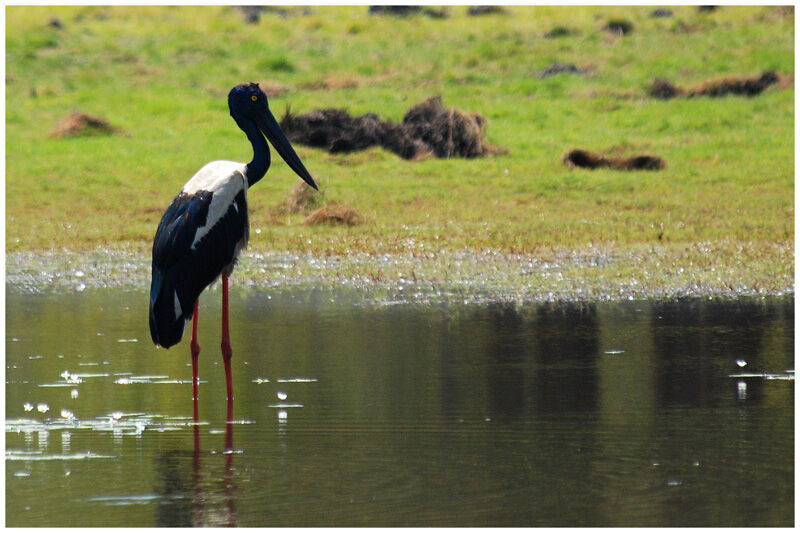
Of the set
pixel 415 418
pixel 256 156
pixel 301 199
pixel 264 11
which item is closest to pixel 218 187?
pixel 256 156

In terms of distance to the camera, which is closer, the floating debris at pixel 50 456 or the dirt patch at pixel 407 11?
the floating debris at pixel 50 456

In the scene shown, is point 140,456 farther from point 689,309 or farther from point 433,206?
point 433,206

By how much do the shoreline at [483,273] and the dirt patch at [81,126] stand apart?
5.45 meters

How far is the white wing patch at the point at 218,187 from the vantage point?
7128mm

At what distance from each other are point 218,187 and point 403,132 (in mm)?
10286

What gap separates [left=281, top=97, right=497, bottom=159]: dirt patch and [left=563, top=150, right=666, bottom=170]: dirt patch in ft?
3.76

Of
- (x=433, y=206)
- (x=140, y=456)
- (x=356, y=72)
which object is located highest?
(x=356, y=72)

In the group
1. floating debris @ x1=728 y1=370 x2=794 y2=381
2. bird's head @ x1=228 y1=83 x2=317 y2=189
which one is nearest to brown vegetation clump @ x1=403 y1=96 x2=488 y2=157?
bird's head @ x1=228 y1=83 x2=317 y2=189

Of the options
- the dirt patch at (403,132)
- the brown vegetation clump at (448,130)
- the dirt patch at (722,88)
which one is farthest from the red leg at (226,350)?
the dirt patch at (722,88)

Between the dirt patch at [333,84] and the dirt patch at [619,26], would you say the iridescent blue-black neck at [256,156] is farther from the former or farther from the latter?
the dirt patch at [619,26]

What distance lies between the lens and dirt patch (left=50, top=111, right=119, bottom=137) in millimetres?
17906

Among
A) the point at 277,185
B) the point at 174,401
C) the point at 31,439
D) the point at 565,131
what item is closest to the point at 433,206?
the point at 277,185

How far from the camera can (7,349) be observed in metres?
8.38

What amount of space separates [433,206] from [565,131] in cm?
403
